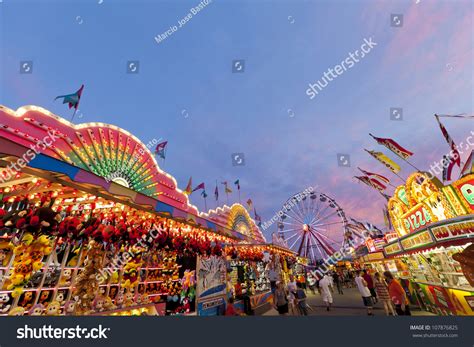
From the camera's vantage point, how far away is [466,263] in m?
6.73

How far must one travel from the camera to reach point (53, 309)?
5387 millimetres

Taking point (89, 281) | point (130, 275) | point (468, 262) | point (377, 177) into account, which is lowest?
point (468, 262)

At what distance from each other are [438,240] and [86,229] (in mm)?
10613

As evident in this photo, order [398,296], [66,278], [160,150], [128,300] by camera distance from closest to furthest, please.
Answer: [66,278] < [128,300] < [398,296] < [160,150]

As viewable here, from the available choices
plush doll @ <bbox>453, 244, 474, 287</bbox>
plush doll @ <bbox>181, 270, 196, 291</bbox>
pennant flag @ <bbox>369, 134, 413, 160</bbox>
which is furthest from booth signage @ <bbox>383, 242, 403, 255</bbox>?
plush doll @ <bbox>181, 270, 196, 291</bbox>

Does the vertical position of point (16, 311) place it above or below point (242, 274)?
below

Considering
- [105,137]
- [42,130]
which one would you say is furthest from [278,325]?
[105,137]

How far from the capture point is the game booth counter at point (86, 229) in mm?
4227

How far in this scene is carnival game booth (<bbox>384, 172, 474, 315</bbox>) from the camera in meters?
6.79

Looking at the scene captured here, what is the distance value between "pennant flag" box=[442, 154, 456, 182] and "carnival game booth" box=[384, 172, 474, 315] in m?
1.76

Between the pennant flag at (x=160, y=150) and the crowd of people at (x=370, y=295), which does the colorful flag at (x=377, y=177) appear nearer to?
the crowd of people at (x=370, y=295)

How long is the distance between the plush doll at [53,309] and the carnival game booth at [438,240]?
11.0 meters

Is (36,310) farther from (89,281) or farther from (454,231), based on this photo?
(454,231)

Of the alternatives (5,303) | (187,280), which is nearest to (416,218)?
(187,280)
